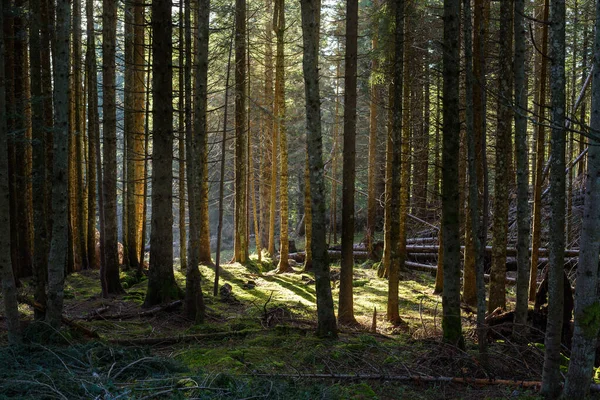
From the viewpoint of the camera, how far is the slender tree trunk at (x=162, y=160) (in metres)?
9.92

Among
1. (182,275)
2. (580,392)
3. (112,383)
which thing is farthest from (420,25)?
(112,383)

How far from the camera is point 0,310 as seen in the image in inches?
392

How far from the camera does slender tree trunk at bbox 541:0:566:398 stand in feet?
16.5

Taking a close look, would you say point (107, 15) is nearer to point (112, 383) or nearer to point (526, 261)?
point (112, 383)

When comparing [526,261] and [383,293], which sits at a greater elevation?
[526,261]

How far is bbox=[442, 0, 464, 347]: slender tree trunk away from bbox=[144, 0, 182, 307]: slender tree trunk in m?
5.47

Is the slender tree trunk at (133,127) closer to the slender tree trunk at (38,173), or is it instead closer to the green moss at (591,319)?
the slender tree trunk at (38,173)

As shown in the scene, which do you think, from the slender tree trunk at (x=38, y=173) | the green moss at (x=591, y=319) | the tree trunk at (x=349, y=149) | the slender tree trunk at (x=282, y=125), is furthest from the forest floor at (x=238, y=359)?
the slender tree trunk at (x=282, y=125)

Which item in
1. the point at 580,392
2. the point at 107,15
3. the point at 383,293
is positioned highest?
the point at 107,15

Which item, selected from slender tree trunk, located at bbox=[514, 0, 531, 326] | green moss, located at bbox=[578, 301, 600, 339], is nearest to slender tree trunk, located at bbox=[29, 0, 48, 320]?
green moss, located at bbox=[578, 301, 600, 339]

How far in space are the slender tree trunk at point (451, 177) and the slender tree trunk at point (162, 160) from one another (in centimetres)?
547

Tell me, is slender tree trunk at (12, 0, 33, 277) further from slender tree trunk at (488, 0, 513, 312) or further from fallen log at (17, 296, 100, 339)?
slender tree trunk at (488, 0, 513, 312)

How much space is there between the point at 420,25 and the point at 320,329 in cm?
1253

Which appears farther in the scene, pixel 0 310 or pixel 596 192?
pixel 0 310
